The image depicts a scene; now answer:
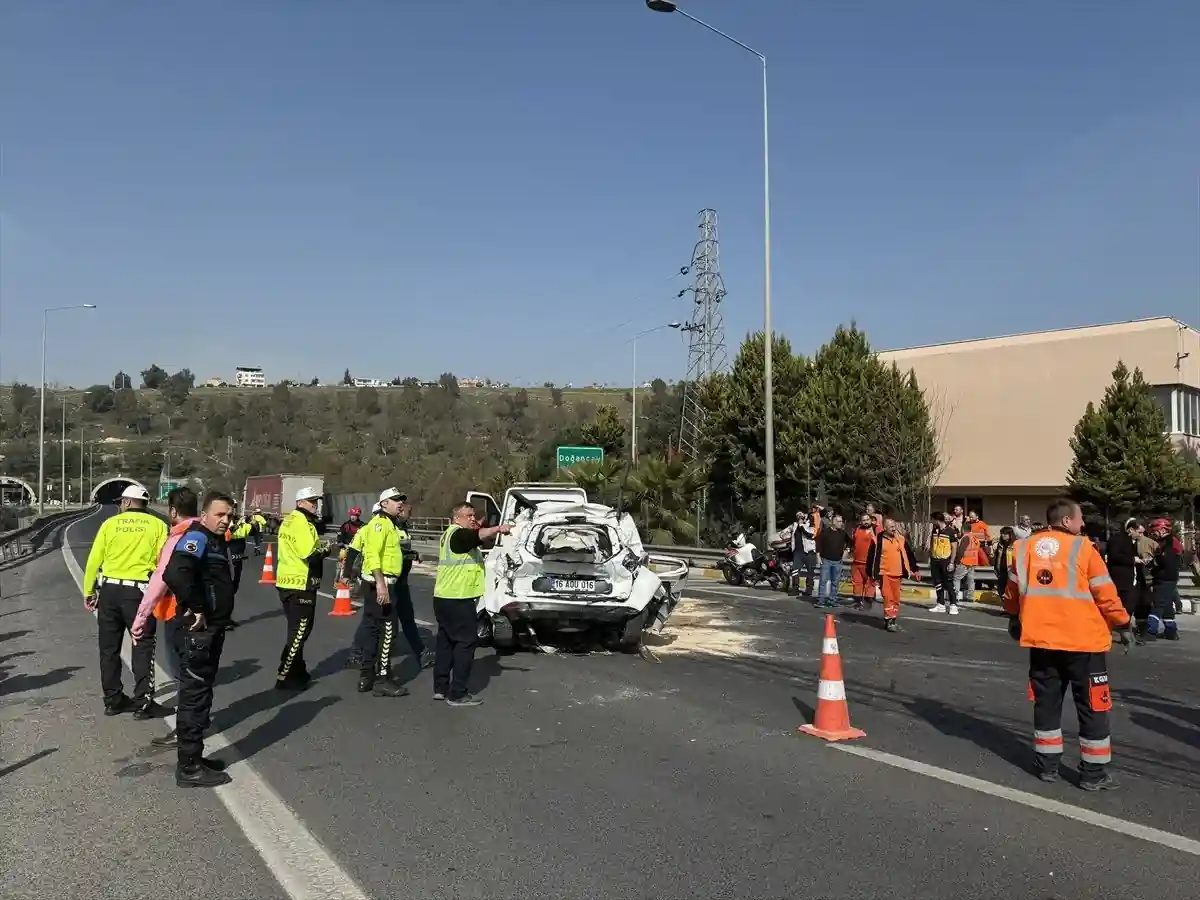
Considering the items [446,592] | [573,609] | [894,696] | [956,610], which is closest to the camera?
[446,592]

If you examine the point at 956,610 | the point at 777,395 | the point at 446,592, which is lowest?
the point at 956,610

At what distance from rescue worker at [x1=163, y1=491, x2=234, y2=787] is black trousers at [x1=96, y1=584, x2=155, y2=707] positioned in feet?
6.77

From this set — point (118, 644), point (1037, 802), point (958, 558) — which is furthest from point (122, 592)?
point (958, 558)

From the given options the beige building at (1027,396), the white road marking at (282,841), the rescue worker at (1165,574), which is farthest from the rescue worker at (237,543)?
the beige building at (1027,396)

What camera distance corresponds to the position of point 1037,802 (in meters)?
5.80

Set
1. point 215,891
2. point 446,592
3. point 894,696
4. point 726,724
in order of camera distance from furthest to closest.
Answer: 1. point 894,696
2. point 446,592
3. point 726,724
4. point 215,891

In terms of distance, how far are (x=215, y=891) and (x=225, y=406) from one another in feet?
544

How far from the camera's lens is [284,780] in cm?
627

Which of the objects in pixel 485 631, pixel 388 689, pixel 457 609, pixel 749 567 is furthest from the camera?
pixel 749 567

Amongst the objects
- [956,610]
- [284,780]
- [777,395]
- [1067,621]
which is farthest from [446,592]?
[777,395]

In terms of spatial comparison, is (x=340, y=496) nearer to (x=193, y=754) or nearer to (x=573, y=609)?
(x=573, y=609)

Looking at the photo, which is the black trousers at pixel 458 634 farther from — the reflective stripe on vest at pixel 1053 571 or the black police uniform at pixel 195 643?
the reflective stripe on vest at pixel 1053 571

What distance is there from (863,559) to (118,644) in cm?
1217

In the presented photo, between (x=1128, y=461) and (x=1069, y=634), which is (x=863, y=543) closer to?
(x=1069, y=634)
